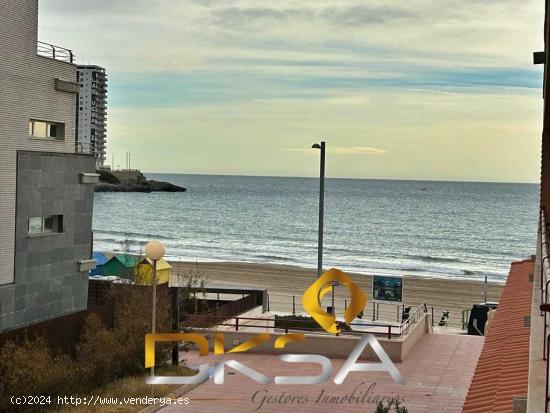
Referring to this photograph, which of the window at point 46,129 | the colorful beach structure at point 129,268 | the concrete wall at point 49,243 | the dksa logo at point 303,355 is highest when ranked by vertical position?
the window at point 46,129

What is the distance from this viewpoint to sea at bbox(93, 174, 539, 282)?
8162 cm

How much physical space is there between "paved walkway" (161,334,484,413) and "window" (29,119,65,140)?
8.16 meters

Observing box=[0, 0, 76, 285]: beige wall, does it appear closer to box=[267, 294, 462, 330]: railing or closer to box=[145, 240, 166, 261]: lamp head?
box=[145, 240, 166, 261]: lamp head

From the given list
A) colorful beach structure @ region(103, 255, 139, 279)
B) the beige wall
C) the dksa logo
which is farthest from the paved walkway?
colorful beach structure @ region(103, 255, 139, 279)

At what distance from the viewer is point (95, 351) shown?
64.3 feet

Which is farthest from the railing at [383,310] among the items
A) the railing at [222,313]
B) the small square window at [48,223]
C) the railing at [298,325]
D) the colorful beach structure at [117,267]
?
the small square window at [48,223]

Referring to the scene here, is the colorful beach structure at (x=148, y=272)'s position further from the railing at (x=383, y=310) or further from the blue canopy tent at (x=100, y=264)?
the railing at (x=383, y=310)

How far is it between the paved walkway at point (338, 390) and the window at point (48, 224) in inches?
232

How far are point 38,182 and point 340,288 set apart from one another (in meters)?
28.4

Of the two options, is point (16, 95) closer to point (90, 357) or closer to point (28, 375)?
point (90, 357)

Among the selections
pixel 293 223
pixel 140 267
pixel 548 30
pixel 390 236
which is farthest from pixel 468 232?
pixel 548 30

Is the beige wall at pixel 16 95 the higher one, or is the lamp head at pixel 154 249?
the beige wall at pixel 16 95

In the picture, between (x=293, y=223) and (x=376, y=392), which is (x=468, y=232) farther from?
(x=376, y=392)

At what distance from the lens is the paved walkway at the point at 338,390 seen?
57.6ft
